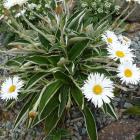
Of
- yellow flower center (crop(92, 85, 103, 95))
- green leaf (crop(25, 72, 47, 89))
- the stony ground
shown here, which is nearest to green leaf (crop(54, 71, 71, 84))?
green leaf (crop(25, 72, 47, 89))

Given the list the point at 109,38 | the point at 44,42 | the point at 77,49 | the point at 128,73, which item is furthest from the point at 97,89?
the point at 44,42

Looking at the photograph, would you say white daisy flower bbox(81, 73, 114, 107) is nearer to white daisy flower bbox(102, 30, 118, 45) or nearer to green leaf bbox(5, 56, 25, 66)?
white daisy flower bbox(102, 30, 118, 45)

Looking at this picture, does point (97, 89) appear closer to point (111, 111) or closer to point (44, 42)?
point (111, 111)

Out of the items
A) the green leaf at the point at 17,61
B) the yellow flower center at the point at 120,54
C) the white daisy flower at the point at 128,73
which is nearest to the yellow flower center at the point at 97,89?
the white daisy flower at the point at 128,73

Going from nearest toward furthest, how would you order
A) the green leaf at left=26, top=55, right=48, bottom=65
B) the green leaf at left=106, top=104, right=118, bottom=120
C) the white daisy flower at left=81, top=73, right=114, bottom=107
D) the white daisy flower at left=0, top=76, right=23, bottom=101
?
1. the white daisy flower at left=81, top=73, right=114, bottom=107
2. the white daisy flower at left=0, top=76, right=23, bottom=101
3. the green leaf at left=106, top=104, right=118, bottom=120
4. the green leaf at left=26, top=55, right=48, bottom=65

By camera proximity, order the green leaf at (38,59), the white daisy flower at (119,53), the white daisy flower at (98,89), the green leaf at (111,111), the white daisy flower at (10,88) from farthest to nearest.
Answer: the green leaf at (38,59)
the green leaf at (111,111)
the white daisy flower at (10,88)
the white daisy flower at (119,53)
the white daisy flower at (98,89)

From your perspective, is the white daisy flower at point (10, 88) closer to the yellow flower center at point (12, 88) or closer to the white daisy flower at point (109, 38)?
the yellow flower center at point (12, 88)
